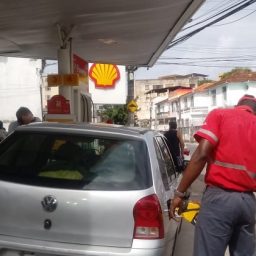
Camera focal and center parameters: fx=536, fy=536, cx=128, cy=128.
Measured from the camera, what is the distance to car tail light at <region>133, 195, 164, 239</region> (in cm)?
419

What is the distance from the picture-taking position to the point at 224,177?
388cm

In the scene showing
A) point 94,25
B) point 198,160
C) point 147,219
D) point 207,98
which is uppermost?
point 94,25

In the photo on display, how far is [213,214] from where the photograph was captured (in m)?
3.86

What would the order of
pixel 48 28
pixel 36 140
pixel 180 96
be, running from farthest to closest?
pixel 180 96 → pixel 48 28 → pixel 36 140

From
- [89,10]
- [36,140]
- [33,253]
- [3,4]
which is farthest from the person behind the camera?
[89,10]

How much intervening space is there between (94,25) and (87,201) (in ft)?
24.9

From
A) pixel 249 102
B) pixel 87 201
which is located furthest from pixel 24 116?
pixel 249 102

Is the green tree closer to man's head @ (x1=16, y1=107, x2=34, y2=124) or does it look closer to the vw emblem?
man's head @ (x1=16, y1=107, x2=34, y2=124)

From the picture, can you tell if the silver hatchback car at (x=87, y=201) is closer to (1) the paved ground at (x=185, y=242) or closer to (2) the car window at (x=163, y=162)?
(2) the car window at (x=163, y=162)

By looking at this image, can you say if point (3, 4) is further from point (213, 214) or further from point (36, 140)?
point (213, 214)

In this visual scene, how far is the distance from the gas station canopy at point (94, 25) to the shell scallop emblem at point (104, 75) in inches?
369

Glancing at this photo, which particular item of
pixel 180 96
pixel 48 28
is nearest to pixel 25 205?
pixel 48 28

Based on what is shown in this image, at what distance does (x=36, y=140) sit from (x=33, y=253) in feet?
3.50

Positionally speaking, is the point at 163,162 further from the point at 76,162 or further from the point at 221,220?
the point at 221,220
